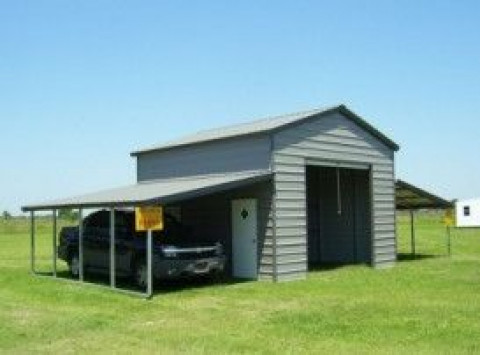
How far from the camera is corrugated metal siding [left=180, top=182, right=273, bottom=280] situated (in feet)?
64.5

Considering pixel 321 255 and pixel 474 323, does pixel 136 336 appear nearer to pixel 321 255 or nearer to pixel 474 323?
pixel 474 323

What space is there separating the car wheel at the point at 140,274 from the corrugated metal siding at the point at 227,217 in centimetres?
224

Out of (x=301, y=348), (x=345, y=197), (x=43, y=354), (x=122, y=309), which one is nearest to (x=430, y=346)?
(x=301, y=348)

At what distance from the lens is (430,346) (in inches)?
404

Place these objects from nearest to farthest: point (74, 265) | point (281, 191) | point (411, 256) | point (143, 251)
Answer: point (143, 251) → point (281, 191) → point (74, 265) → point (411, 256)

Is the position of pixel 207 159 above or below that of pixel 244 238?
above

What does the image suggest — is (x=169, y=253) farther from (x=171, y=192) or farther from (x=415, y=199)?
(x=415, y=199)

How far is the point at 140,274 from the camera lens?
1823 cm

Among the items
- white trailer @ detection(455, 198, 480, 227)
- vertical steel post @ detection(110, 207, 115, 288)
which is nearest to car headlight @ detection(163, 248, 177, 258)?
vertical steel post @ detection(110, 207, 115, 288)

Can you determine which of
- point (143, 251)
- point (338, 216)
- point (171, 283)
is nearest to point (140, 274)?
point (143, 251)

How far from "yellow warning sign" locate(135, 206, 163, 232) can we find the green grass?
1.58 meters

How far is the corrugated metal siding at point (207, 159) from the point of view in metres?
20.2

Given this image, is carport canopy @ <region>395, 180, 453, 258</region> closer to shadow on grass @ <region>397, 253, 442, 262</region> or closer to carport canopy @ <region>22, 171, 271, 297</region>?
shadow on grass @ <region>397, 253, 442, 262</region>

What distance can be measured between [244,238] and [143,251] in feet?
11.1
